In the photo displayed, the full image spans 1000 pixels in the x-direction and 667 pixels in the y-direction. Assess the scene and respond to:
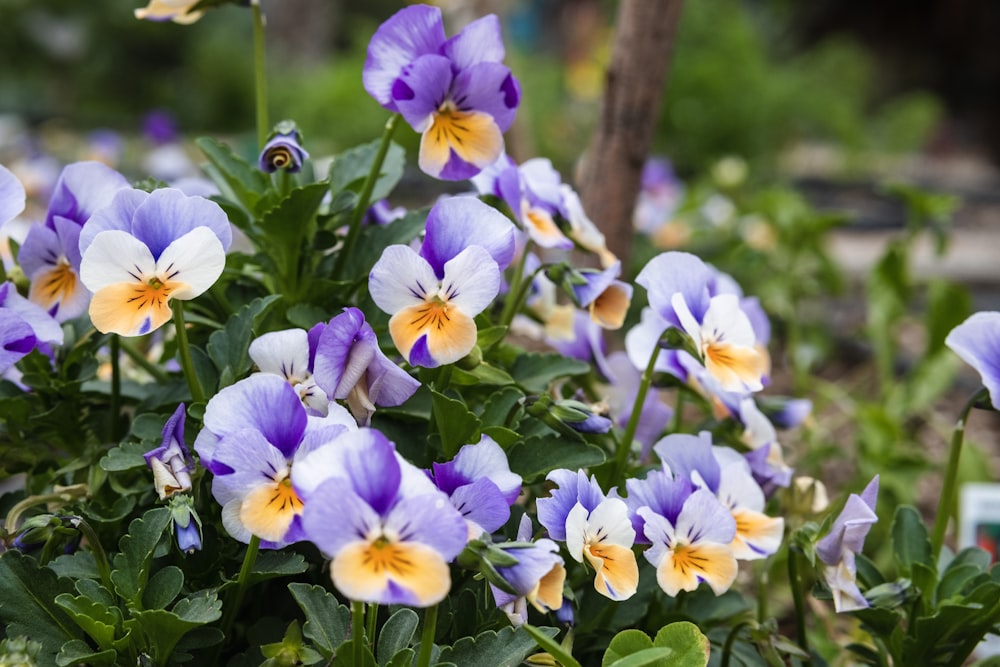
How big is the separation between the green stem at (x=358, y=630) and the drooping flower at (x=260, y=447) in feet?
0.20

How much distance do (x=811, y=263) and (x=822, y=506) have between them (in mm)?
1203

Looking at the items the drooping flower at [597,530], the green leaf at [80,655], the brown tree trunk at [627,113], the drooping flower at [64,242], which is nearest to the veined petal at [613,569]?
the drooping flower at [597,530]

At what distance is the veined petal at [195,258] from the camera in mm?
706

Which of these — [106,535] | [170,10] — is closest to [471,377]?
[106,535]

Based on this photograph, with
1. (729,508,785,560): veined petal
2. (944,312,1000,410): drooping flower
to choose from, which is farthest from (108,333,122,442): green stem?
(944,312,1000,410): drooping flower

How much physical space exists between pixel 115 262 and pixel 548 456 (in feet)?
1.14

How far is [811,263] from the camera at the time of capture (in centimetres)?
219

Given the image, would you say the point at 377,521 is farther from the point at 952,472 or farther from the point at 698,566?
the point at 952,472

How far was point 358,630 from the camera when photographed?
2.09 feet

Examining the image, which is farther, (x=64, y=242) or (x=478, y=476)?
(x=64, y=242)

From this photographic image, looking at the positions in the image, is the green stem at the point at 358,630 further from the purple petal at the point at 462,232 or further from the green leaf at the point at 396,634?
the purple petal at the point at 462,232

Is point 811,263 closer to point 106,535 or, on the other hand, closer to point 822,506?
point 822,506

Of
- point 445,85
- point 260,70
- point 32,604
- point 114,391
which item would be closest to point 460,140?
point 445,85

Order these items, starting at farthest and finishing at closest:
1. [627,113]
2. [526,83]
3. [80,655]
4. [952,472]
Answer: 1. [526,83]
2. [627,113]
3. [952,472]
4. [80,655]
